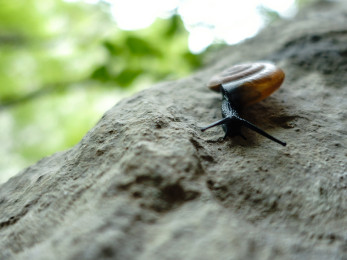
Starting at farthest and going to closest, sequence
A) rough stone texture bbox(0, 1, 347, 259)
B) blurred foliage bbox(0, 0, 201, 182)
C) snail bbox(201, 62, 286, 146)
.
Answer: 1. blurred foliage bbox(0, 0, 201, 182)
2. snail bbox(201, 62, 286, 146)
3. rough stone texture bbox(0, 1, 347, 259)

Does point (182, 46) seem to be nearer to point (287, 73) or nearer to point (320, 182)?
point (287, 73)

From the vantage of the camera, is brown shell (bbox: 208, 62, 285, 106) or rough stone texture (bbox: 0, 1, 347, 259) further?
brown shell (bbox: 208, 62, 285, 106)

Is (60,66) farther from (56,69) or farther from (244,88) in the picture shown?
(244,88)

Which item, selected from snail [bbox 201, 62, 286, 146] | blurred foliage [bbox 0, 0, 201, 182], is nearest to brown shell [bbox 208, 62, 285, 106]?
snail [bbox 201, 62, 286, 146]

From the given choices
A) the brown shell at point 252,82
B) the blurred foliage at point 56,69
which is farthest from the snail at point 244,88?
the blurred foliage at point 56,69

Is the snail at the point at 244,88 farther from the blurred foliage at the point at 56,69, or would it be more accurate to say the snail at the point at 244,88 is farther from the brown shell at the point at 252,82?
the blurred foliage at the point at 56,69

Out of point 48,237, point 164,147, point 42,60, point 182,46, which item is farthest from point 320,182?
point 42,60

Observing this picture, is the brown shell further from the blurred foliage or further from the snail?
the blurred foliage
